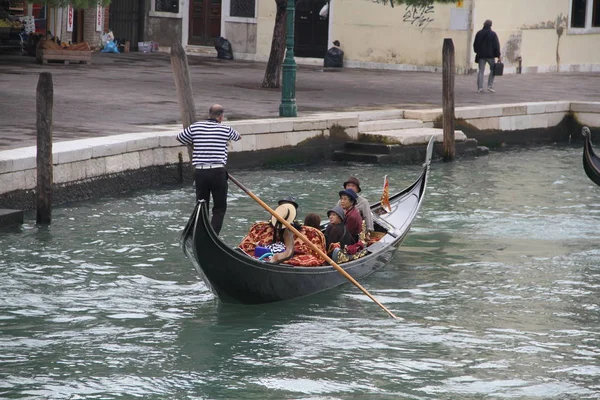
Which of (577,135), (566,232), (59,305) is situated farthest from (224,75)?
(59,305)

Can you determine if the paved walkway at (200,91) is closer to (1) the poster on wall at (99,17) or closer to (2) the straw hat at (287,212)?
(1) the poster on wall at (99,17)

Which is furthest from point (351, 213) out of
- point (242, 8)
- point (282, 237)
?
point (242, 8)

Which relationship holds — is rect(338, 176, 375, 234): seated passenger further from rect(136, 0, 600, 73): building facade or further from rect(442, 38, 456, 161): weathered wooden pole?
rect(136, 0, 600, 73): building facade

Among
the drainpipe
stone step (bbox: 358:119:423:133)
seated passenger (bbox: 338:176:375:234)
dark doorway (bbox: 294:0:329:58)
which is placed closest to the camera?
seated passenger (bbox: 338:176:375:234)

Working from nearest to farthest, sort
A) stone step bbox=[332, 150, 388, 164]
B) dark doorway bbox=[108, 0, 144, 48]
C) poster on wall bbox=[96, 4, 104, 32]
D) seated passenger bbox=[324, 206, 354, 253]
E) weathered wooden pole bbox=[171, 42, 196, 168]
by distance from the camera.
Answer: seated passenger bbox=[324, 206, 354, 253]
weathered wooden pole bbox=[171, 42, 196, 168]
stone step bbox=[332, 150, 388, 164]
poster on wall bbox=[96, 4, 104, 32]
dark doorway bbox=[108, 0, 144, 48]

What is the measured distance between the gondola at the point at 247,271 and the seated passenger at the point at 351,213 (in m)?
0.21

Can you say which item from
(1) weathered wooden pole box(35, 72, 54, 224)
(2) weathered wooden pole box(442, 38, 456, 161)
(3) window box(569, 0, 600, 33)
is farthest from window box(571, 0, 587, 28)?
(1) weathered wooden pole box(35, 72, 54, 224)

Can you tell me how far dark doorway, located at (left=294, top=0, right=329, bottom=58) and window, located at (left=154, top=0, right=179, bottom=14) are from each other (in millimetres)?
2800

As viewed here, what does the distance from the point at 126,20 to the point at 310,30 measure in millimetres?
4040

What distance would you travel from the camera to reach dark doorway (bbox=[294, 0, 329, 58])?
23.5 metres

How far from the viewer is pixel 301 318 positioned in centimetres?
776

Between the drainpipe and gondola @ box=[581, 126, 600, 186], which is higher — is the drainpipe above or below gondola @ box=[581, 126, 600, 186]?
above

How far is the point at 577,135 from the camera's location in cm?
1838

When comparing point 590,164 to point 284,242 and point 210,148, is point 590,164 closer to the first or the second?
point 210,148
